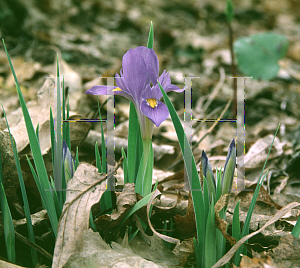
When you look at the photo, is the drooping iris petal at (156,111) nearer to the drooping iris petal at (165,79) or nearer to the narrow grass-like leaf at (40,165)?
the drooping iris petal at (165,79)

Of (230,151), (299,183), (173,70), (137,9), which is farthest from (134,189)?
(137,9)

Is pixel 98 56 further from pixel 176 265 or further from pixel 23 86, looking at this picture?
pixel 176 265

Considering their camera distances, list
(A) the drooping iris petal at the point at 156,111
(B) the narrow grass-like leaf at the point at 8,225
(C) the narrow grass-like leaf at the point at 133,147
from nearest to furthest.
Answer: (A) the drooping iris petal at the point at 156,111 → (B) the narrow grass-like leaf at the point at 8,225 → (C) the narrow grass-like leaf at the point at 133,147

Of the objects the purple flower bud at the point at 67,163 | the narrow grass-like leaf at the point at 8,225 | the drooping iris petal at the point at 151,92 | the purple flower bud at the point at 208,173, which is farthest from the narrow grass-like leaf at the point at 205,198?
the narrow grass-like leaf at the point at 8,225

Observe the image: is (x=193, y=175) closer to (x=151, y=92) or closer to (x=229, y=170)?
(x=229, y=170)

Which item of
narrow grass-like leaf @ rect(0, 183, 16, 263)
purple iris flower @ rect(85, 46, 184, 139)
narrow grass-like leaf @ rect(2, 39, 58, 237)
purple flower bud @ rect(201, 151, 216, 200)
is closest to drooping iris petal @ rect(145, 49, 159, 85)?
purple iris flower @ rect(85, 46, 184, 139)

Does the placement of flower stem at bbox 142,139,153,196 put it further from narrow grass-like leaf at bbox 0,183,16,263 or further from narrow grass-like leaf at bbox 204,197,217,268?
narrow grass-like leaf at bbox 0,183,16,263
